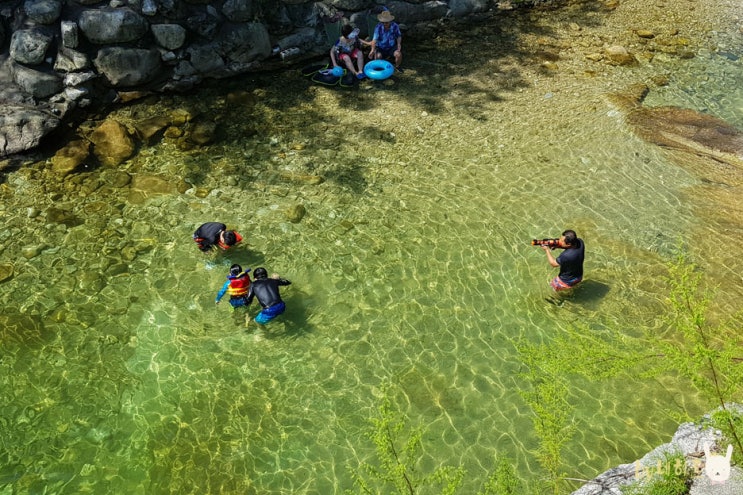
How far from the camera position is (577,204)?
32.9ft

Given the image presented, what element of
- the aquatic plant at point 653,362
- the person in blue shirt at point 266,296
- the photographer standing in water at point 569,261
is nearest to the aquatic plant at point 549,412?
the aquatic plant at point 653,362

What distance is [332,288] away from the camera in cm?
856

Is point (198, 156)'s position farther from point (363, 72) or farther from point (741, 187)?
point (741, 187)

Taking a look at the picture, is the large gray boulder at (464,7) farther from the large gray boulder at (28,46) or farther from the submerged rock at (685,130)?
the large gray boulder at (28,46)

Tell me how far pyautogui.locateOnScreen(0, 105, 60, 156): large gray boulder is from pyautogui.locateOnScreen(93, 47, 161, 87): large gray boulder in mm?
1599

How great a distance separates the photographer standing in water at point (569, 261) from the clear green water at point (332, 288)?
31 centimetres

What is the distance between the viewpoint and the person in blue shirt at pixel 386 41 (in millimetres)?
13453

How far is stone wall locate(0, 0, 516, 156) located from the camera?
36.3ft

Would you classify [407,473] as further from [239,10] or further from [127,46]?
[239,10]

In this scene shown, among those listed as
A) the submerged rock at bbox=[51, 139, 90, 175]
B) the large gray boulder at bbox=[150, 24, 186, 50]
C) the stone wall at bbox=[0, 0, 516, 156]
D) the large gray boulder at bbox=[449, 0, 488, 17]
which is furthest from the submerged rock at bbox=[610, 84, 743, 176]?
the submerged rock at bbox=[51, 139, 90, 175]

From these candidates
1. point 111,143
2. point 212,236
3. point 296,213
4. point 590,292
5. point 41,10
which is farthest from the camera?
point 41,10

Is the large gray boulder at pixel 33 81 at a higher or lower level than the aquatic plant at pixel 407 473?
higher

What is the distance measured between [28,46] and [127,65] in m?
1.85

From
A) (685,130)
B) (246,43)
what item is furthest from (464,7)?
(685,130)
